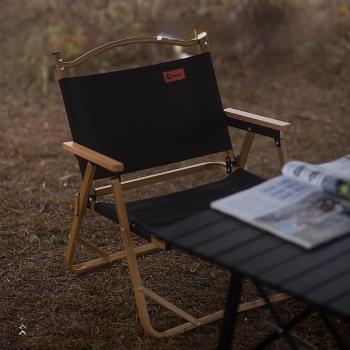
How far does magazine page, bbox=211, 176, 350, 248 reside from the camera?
207 cm

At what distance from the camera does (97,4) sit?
6.48 metres

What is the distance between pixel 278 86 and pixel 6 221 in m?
2.66

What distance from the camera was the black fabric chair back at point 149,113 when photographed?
2.95 m

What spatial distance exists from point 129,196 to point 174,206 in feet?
4.74

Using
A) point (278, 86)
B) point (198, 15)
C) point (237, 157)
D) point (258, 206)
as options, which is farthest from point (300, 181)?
point (198, 15)

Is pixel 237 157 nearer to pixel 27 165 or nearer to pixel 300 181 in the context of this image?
pixel 300 181

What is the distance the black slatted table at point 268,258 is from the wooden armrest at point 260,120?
29.8 inches

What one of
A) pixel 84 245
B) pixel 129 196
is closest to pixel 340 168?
pixel 84 245

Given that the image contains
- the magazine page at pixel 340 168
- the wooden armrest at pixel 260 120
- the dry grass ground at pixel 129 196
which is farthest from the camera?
the wooden armrest at pixel 260 120

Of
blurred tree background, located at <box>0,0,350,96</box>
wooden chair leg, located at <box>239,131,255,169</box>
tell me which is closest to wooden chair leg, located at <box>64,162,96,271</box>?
wooden chair leg, located at <box>239,131,255,169</box>

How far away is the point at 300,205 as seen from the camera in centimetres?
221

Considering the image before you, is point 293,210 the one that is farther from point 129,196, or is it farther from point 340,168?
point 129,196

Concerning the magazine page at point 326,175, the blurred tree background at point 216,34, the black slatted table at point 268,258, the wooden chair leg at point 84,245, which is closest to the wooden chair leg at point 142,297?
the wooden chair leg at point 84,245

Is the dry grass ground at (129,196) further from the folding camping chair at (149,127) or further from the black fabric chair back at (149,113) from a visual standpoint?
the black fabric chair back at (149,113)
